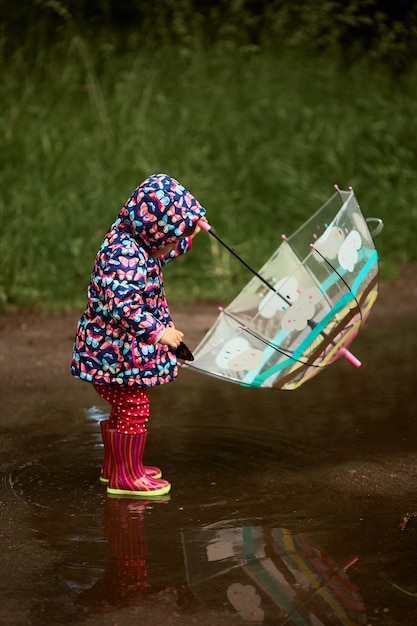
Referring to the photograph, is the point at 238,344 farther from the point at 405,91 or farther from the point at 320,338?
the point at 405,91

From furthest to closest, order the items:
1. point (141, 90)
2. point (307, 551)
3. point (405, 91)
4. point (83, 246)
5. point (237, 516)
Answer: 1. point (405, 91)
2. point (141, 90)
3. point (83, 246)
4. point (237, 516)
5. point (307, 551)

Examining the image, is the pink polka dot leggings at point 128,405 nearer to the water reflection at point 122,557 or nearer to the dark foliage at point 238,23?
the water reflection at point 122,557

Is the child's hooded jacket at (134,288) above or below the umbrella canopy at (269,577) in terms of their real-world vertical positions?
above

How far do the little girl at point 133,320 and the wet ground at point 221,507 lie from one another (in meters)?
0.26

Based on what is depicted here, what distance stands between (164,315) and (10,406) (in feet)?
4.60

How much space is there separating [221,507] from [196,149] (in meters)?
4.81

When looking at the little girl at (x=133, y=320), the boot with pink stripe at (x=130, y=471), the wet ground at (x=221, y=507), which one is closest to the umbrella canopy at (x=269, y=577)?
the wet ground at (x=221, y=507)

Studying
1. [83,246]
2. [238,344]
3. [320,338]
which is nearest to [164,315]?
[238,344]

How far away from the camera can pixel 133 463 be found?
411 centimetres

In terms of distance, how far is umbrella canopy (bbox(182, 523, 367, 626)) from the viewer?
3.11 metres

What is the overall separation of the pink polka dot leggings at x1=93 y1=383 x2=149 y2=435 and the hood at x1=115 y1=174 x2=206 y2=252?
55 centimetres

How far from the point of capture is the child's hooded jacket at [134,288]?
12.7 ft

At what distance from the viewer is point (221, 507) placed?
3941 mm

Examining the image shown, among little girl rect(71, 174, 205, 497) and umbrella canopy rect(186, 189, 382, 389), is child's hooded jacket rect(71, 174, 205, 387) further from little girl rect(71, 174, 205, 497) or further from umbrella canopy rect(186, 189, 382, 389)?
umbrella canopy rect(186, 189, 382, 389)
